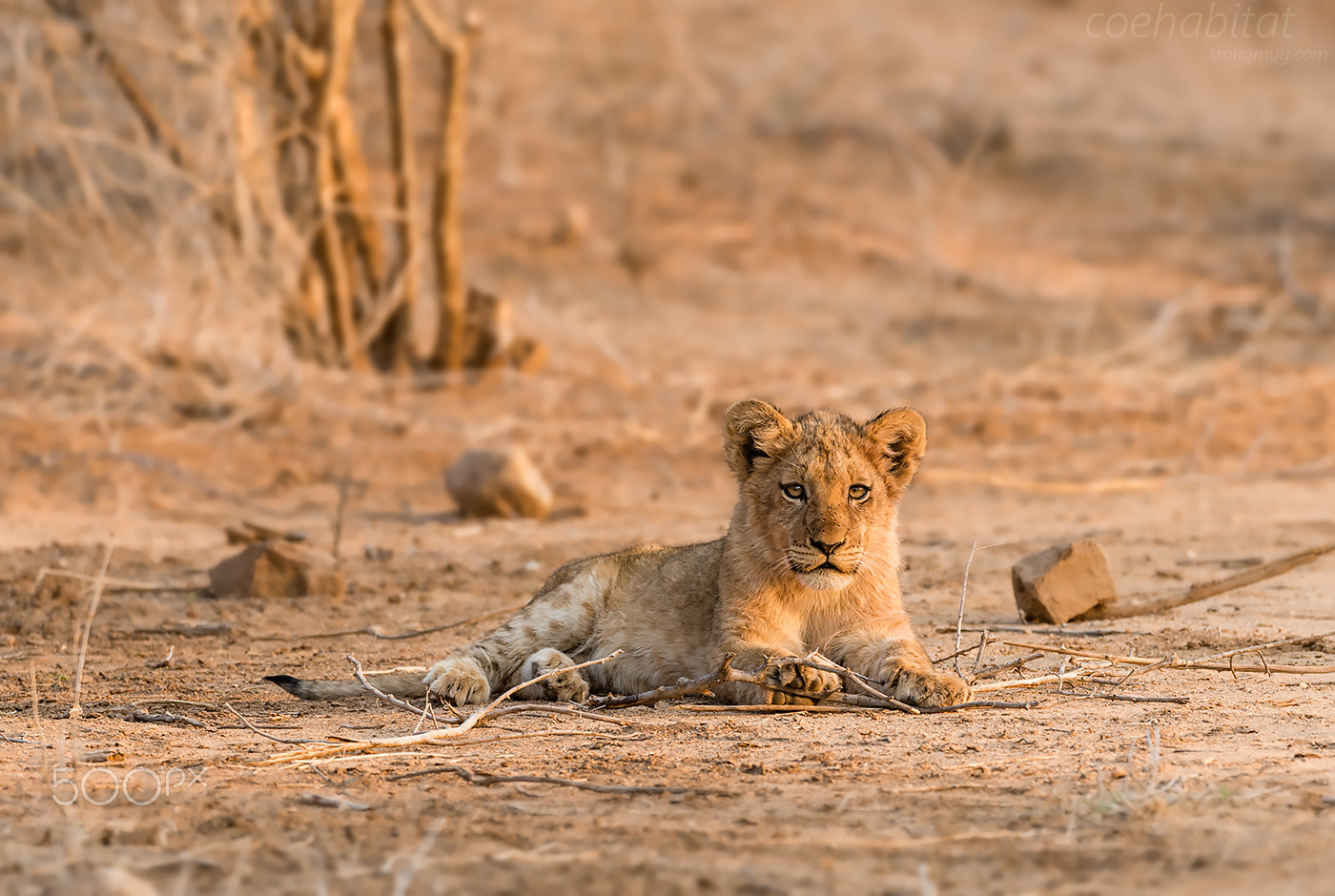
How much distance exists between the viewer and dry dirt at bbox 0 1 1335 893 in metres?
3.09

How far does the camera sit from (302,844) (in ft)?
9.79

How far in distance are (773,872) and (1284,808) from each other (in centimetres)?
111

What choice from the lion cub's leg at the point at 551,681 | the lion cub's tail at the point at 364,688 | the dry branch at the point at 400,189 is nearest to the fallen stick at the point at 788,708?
the lion cub's leg at the point at 551,681

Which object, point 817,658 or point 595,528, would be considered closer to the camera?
point 817,658

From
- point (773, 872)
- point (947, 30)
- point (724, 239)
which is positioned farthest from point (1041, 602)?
point (947, 30)

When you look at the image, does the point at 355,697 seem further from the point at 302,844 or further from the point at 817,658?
the point at 302,844

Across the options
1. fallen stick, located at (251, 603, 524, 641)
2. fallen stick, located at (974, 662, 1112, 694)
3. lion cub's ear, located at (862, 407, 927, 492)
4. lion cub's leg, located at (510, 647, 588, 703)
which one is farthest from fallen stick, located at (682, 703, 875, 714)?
fallen stick, located at (251, 603, 524, 641)

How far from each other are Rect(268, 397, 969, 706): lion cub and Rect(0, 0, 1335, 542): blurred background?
3148mm

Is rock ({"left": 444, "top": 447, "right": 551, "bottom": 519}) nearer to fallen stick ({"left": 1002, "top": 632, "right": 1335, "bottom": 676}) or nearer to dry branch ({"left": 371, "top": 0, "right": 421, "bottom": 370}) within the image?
dry branch ({"left": 371, "top": 0, "right": 421, "bottom": 370})

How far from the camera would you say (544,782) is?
3.49m

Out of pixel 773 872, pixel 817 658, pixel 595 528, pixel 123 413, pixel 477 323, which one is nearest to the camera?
pixel 773 872

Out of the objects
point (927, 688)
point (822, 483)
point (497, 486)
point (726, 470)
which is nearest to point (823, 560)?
point (822, 483)

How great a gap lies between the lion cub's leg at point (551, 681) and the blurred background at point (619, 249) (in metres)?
3.22

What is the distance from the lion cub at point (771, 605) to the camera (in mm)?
4500
